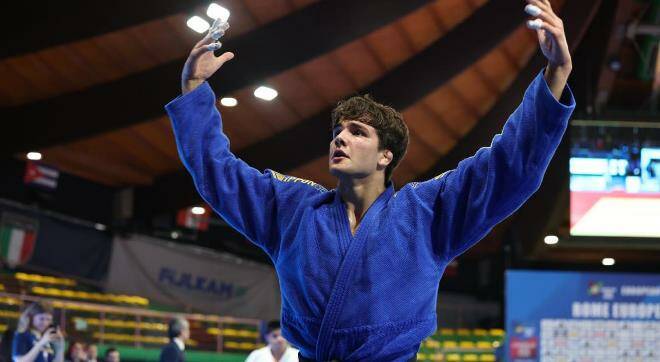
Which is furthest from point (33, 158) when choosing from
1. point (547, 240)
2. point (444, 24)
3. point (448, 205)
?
point (448, 205)

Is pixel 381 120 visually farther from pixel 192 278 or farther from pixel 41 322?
pixel 192 278

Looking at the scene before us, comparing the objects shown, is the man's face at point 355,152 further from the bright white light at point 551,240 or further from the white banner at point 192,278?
the white banner at point 192,278

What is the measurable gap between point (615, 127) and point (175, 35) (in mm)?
4876

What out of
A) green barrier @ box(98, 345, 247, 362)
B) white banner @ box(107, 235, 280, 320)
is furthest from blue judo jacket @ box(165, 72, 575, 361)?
white banner @ box(107, 235, 280, 320)

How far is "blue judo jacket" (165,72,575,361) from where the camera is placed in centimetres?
A: 234

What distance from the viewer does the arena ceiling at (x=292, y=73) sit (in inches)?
383

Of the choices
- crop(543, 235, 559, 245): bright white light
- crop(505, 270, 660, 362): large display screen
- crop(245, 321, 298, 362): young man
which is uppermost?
crop(543, 235, 559, 245): bright white light

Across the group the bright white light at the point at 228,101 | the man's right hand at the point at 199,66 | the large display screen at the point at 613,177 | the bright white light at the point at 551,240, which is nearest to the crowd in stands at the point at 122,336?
the man's right hand at the point at 199,66

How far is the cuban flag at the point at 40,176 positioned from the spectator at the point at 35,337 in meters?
6.06

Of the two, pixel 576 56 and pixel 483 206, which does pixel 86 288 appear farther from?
pixel 483 206

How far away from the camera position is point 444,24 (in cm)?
1098

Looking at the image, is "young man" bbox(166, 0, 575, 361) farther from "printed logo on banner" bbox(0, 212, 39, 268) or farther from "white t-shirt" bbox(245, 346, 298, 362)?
"printed logo on banner" bbox(0, 212, 39, 268)

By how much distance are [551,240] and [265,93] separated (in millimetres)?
4139

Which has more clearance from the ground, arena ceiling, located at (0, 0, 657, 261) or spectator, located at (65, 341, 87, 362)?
arena ceiling, located at (0, 0, 657, 261)
